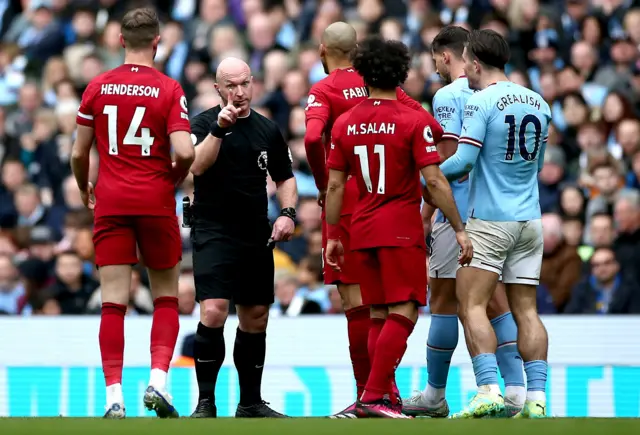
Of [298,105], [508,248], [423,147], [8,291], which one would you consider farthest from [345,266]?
[298,105]

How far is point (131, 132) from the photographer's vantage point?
884 centimetres

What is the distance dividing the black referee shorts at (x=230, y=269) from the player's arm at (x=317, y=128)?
0.62m

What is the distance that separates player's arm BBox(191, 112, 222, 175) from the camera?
927cm

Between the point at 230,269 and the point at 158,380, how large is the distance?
1041 millimetres

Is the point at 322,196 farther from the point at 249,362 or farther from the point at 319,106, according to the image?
the point at 249,362

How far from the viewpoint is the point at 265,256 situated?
9.58 metres

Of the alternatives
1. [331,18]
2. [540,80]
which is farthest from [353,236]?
[331,18]

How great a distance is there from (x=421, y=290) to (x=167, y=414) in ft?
5.50

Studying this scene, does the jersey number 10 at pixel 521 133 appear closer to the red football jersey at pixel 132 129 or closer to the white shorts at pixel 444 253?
the white shorts at pixel 444 253

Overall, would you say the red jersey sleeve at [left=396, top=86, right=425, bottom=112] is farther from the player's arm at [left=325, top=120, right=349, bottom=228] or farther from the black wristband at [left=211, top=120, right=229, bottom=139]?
the black wristband at [left=211, top=120, right=229, bottom=139]

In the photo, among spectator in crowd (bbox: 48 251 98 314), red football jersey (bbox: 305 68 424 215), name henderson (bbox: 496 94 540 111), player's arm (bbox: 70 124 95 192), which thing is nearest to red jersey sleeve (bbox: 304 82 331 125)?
red football jersey (bbox: 305 68 424 215)

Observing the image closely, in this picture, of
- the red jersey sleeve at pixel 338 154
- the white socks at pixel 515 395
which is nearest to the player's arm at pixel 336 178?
the red jersey sleeve at pixel 338 154

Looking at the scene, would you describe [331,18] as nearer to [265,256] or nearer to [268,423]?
[265,256]

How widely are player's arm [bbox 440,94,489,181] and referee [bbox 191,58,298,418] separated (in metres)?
1.20
